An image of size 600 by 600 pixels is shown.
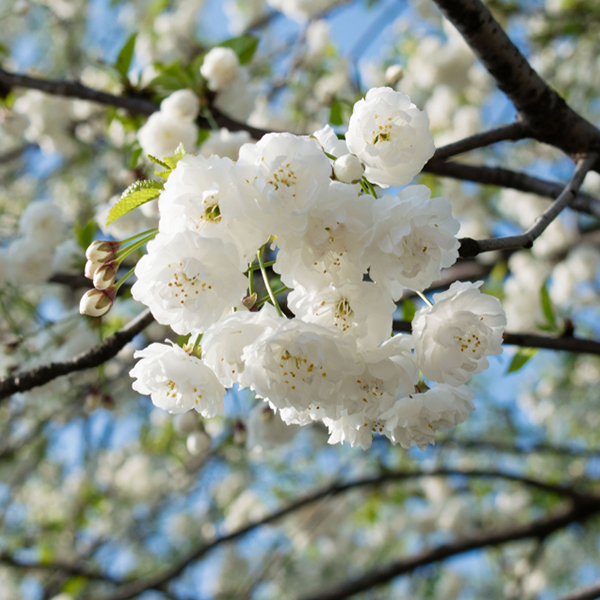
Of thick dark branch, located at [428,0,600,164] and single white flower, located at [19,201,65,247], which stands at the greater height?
thick dark branch, located at [428,0,600,164]

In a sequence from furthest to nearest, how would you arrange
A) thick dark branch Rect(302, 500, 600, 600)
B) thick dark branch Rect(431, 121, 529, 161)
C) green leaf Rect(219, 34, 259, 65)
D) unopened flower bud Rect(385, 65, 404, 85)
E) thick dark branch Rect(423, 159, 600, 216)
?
thick dark branch Rect(302, 500, 600, 600)
green leaf Rect(219, 34, 259, 65)
unopened flower bud Rect(385, 65, 404, 85)
thick dark branch Rect(423, 159, 600, 216)
thick dark branch Rect(431, 121, 529, 161)

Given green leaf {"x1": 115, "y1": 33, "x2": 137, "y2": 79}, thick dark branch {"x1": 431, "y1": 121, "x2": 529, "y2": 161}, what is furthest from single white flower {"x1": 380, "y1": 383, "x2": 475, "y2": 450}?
green leaf {"x1": 115, "y1": 33, "x2": 137, "y2": 79}

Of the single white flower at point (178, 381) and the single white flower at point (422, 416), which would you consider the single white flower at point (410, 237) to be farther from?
the single white flower at point (178, 381)

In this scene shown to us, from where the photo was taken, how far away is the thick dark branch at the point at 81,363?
123cm

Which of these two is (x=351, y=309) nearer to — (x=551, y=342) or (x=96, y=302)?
(x=96, y=302)

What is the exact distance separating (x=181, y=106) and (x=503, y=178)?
1100 millimetres

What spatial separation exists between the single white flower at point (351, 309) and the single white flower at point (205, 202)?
13 cm

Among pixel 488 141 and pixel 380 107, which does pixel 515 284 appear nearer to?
pixel 488 141

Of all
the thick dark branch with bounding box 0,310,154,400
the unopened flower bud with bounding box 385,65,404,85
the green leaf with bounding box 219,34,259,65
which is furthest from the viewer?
the green leaf with bounding box 219,34,259,65

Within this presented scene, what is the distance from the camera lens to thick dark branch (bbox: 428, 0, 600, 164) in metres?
1.27

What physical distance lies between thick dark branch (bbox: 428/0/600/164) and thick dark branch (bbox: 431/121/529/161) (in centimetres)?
3

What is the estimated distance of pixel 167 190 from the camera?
2.68 ft

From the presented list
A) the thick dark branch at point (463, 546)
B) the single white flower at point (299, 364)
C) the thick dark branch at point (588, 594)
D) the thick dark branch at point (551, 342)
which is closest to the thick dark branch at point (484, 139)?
the thick dark branch at point (551, 342)

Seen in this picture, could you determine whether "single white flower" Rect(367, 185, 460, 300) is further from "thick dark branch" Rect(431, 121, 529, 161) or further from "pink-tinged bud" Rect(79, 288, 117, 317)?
"thick dark branch" Rect(431, 121, 529, 161)
